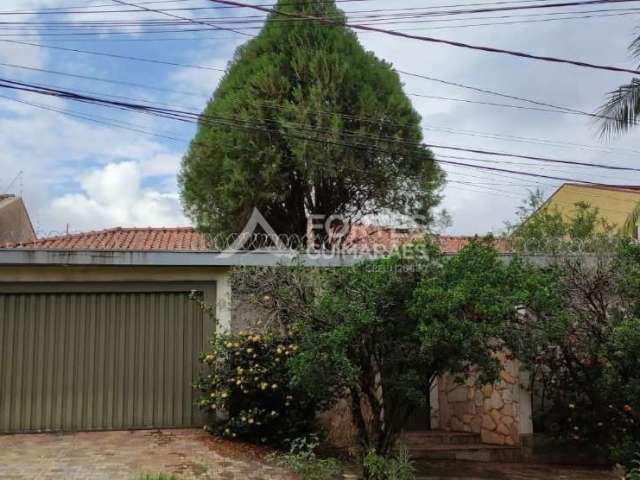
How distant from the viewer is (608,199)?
21562 mm

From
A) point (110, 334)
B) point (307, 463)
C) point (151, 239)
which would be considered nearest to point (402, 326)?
point (307, 463)

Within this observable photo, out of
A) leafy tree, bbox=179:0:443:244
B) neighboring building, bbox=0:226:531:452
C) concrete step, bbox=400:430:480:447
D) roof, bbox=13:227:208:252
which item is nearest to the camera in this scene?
neighboring building, bbox=0:226:531:452

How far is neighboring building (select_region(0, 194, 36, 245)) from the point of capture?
2017 centimetres

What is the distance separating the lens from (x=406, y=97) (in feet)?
45.2

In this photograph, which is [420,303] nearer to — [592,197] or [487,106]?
[487,106]

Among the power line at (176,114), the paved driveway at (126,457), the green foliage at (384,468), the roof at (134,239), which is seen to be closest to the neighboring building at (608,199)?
the power line at (176,114)

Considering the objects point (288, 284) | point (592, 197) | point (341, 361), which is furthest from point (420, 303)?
point (592, 197)

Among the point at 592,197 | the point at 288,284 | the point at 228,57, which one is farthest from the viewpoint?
the point at 592,197

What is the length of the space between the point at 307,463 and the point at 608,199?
61.0 feet

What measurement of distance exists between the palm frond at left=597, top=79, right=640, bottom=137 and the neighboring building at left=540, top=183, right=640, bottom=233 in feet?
30.6

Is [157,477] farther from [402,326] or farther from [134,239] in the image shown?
[134,239]

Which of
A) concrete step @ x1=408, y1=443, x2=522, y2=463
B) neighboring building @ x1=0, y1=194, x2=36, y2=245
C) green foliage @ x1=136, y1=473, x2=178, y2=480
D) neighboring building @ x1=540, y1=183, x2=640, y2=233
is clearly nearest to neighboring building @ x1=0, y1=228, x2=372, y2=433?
green foliage @ x1=136, y1=473, x2=178, y2=480

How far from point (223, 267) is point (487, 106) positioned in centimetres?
670

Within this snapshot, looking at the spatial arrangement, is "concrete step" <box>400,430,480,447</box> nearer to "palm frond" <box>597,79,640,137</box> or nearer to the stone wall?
the stone wall
